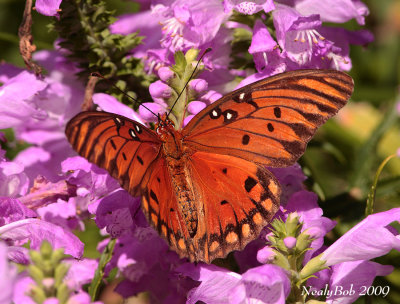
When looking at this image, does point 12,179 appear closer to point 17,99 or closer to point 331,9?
point 17,99

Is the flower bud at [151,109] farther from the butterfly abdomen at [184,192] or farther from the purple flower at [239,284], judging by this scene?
the purple flower at [239,284]

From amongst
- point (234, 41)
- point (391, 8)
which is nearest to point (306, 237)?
point (234, 41)

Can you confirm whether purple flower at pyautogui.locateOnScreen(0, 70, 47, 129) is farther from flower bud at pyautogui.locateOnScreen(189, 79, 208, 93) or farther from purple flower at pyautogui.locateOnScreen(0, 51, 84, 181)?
flower bud at pyautogui.locateOnScreen(189, 79, 208, 93)

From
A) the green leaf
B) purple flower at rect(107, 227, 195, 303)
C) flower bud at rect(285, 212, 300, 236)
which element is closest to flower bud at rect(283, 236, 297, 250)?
flower bud at rect(285, 212, 300, 236)

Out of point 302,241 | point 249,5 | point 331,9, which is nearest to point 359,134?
point 331,9

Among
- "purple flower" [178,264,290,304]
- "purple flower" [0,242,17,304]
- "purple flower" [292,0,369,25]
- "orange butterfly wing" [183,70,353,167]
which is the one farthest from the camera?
"purple flower" [292,0,369,25]

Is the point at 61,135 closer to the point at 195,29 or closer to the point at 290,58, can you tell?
the point at 195,29
